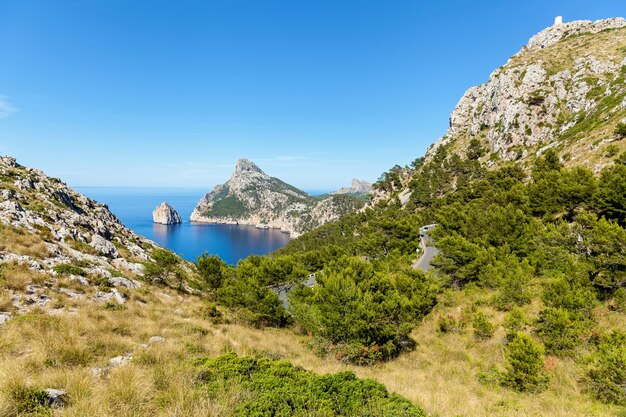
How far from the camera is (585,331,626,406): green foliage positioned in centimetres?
939

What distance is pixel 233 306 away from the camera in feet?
79.4

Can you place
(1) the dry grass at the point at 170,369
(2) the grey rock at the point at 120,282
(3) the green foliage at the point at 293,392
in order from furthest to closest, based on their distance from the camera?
1. (2) the grey rock at the point at 120,282
2. (3) the green foliage at the point at 293,392
3. (1) the dry grass at the point at 170,369

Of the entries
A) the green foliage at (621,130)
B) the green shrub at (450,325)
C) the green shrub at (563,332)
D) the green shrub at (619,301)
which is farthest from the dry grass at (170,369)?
the green foliage at (621,130)

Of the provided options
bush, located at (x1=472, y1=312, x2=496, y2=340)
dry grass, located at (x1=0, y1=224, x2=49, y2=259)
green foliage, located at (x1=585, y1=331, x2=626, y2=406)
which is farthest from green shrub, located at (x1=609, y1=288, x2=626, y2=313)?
dry grass, located at (x1=0, y1=224, x2=49, y2=259)

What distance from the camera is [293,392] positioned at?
6047 millimetres

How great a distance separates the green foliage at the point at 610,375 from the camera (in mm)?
9391

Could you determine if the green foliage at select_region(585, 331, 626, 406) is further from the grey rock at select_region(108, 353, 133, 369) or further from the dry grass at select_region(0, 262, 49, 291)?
the dry grass at select_region(0, 262, 49, 291)

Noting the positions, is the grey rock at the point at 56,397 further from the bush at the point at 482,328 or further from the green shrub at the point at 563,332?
the bush at the point at 482,328

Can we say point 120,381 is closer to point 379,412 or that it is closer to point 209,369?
point 209,369

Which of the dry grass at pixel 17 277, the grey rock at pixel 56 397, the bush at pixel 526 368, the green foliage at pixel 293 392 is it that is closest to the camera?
the grey rock at pixel 56 397

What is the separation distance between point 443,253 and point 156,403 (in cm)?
2818

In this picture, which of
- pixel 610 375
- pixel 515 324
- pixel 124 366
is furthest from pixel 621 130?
pixel 124 366

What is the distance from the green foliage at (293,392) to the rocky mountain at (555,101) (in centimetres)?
5674

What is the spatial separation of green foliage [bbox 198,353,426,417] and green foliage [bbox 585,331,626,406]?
28.2 feet
